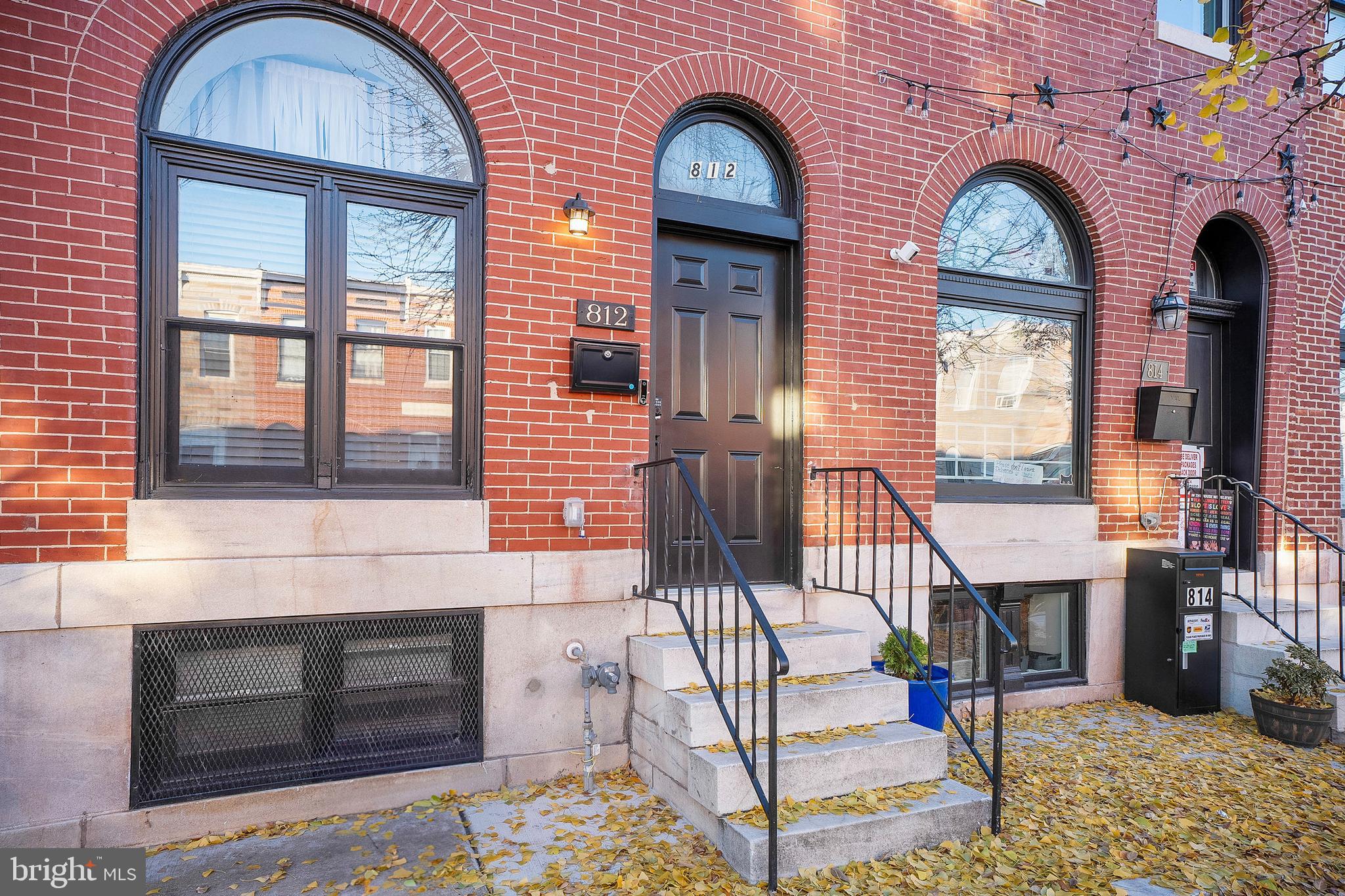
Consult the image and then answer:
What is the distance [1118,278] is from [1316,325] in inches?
90.5

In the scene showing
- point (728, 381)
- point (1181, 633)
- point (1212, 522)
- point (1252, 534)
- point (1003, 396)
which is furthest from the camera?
point (1212, 522)

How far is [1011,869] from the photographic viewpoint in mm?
3234

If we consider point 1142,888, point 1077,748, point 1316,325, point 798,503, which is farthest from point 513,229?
point 1316,325

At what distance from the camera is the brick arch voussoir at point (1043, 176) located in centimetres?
529

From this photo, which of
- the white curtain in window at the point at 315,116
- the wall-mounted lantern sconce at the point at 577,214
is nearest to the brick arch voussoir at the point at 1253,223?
the wall-mounted lantern sconce at the point at 577,214

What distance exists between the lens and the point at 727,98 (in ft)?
15.6

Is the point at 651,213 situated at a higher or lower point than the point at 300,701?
higher

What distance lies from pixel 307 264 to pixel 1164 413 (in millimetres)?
5926

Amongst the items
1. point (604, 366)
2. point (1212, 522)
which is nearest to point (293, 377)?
point (604, 366)

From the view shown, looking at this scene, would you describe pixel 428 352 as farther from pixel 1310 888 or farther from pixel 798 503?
pixel 1310 888

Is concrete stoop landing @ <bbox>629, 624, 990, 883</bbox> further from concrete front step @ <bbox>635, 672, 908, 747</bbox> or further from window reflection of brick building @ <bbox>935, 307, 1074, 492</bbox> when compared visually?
window reflection of brick building @ <bbox>935, 307, 1074, 492</bbox>

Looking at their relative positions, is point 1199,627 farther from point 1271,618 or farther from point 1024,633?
point 1024,633

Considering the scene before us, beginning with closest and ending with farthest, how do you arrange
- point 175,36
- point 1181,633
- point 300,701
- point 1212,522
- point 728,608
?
point 175,36 → point 300,701 → point 728,608 → point 1181,633 → point 1212,522

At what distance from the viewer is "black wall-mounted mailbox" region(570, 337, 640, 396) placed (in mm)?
4250
